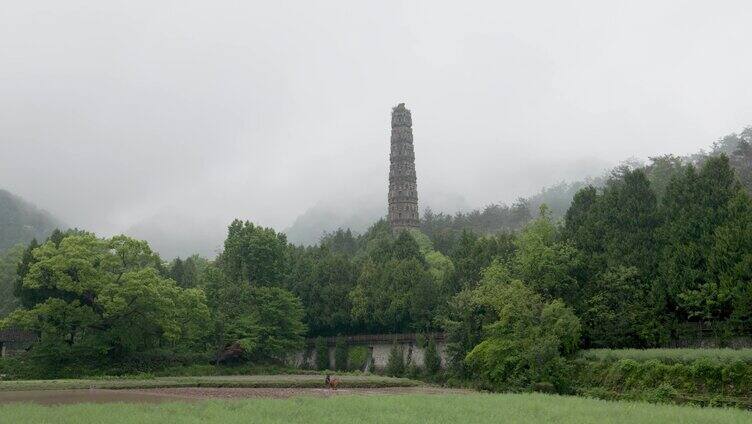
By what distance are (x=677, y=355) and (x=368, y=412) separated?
47.3 ft

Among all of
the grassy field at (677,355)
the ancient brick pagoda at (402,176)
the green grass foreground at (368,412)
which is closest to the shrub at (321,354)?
the grassy field at (677,355)

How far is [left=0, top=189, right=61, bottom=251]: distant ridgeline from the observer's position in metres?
138

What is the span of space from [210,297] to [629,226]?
33.2 metres

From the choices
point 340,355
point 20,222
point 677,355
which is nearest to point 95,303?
point 340,355

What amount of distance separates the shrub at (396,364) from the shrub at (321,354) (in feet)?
27.0

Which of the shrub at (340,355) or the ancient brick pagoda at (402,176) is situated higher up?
the ancient brick pagoda at (402,176)

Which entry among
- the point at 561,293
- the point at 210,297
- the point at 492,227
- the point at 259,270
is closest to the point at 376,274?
the point at 259,270

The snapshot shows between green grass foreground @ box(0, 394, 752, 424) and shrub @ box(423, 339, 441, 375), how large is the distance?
80.7 ft

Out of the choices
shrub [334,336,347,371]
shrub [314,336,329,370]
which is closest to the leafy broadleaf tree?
shrub [334,336,347,371]

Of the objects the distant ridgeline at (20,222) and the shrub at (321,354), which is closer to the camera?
the shrub at (321,354)

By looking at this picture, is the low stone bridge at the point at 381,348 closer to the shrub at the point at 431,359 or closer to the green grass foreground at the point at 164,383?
the shrub at the point at 431,359

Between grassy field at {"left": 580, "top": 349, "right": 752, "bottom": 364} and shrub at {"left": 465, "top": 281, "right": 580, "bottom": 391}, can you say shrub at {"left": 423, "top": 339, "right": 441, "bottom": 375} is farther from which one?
grassy field at {"left": 580, "top": 349, "right": 752, "bottom": 364}

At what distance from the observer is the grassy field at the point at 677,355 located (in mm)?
25156

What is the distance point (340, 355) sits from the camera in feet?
188
